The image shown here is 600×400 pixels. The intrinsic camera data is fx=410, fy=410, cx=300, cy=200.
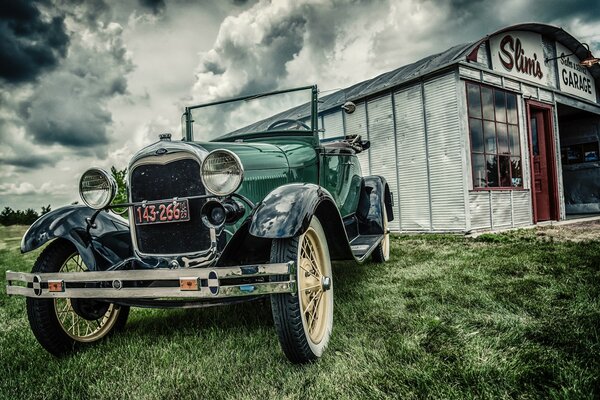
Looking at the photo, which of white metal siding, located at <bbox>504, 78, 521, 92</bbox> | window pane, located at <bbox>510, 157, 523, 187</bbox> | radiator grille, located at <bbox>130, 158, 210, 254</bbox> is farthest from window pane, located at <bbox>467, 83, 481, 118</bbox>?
radiator grille, located at <bbox>130, 158, 210, 254</bbox>

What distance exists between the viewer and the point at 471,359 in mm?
1830

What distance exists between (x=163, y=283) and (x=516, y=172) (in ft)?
26.5

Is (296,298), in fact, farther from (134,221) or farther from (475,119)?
(475,119)

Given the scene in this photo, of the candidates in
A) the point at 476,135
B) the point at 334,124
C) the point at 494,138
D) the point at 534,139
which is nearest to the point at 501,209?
the point at 494,138

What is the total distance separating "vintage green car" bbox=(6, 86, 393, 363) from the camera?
6.17 ft

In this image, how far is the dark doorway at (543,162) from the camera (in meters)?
9.11

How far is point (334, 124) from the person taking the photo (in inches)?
377

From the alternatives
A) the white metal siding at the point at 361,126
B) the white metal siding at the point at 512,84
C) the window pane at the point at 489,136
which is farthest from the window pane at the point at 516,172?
the white metal siding at the point at 361,126

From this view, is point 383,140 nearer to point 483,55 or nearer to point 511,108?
point 483,55

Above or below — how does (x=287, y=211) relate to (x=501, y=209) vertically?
above

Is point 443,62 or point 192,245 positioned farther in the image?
point 443,62

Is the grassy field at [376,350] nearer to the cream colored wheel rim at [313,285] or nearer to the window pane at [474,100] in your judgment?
the cream colored wheel rim at [313,285]

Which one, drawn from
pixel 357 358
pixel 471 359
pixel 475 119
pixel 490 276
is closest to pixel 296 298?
pixel 357 358

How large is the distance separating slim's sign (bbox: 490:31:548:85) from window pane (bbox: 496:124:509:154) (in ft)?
3.68
